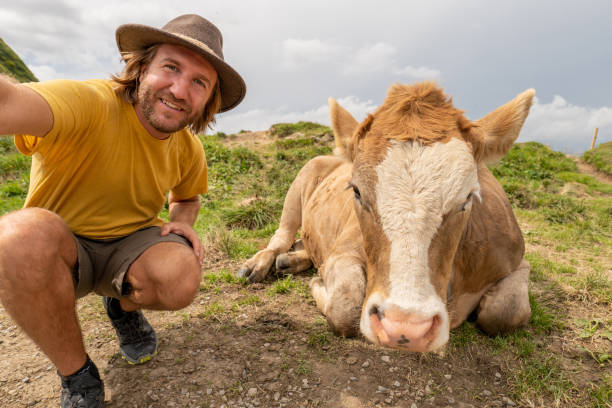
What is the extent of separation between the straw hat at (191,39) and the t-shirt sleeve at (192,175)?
614 millimetres

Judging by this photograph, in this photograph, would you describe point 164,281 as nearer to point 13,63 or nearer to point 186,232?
point 186,232

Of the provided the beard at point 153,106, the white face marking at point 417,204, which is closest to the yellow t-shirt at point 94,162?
the beard at point 153,106

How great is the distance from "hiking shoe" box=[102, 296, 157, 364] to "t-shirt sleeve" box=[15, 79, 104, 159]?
4.09ft

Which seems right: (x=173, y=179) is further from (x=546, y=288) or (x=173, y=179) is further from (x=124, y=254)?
(x=546, y=288)

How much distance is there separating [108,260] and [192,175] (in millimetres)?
1084

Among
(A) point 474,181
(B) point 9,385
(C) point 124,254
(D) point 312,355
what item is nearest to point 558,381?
(A) point 474,181

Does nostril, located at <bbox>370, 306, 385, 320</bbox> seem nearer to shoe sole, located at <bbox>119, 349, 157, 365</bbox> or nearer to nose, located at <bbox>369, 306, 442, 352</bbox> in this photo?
nose, located at <bbox>369, 306, 442, 352</bbox>

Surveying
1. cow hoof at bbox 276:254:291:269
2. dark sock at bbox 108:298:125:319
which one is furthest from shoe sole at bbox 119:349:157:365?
cow hoof at bbox 276:254:291:269

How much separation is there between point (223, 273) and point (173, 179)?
4.82 ft

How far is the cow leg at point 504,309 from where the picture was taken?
2.95 m

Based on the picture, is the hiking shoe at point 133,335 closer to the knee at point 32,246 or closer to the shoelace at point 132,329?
the shoelace at point 132,329

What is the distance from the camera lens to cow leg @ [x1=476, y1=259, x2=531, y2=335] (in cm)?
295

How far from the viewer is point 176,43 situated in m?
2.70

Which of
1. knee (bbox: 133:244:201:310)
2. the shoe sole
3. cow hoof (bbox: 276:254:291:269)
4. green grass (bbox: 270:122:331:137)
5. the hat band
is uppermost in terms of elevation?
green grass (bbox: 270:122:331:137)
